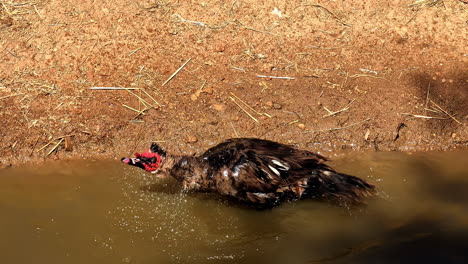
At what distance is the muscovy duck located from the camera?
5480 millimetres

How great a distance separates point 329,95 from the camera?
718cm

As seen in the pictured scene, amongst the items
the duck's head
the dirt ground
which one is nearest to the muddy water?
the duck's head

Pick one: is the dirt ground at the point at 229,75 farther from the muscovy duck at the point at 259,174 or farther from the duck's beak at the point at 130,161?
the duck's beak at the point at 130,161

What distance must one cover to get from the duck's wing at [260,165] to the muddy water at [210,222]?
394 mm

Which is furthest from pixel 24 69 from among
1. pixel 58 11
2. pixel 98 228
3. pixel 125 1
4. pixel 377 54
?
pixel 377 54

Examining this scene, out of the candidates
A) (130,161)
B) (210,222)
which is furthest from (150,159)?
(210,222)

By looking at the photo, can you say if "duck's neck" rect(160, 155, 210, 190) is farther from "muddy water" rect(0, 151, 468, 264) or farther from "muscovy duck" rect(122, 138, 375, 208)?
"muddy water" rect(0, 151, 468, 264)

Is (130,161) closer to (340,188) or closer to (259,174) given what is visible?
(259,174)

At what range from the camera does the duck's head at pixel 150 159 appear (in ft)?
18.6

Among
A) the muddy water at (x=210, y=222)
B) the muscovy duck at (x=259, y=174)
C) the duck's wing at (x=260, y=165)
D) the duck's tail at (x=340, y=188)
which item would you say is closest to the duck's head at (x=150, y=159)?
the muscovy duck at (x=259, y=174)

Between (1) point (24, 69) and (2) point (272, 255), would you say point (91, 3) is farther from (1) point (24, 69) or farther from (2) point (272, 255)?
(2) point (272, 255)

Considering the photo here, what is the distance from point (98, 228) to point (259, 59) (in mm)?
3771

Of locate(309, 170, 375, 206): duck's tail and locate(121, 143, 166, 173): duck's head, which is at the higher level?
locate(309, 170, 375, 206): duck's tail

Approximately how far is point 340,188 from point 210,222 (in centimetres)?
156
